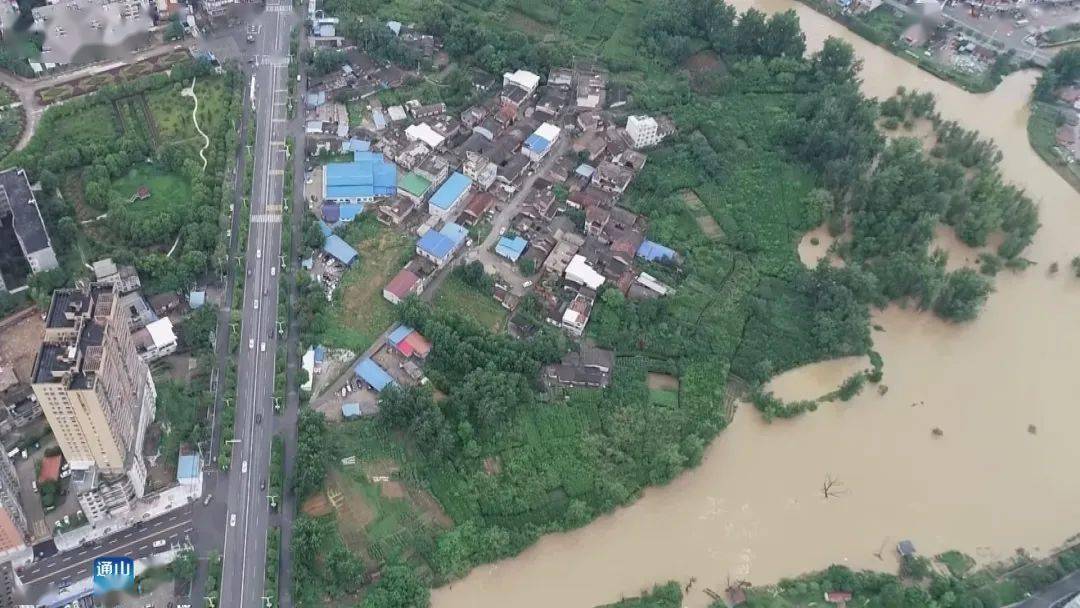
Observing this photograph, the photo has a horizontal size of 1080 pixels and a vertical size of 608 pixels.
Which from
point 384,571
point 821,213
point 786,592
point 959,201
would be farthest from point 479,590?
point 959,201

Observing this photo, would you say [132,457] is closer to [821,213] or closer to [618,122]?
[618,122]

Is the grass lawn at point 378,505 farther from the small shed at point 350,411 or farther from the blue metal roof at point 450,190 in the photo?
the blue metal roof at point 450,190

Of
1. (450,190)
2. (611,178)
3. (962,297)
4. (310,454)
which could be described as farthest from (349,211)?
(962,297)

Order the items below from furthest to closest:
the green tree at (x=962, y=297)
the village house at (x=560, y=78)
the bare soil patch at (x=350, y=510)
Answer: the village house at (x=560, y=78) < the green tree at (x=962, y=297) < the bare soil patch at (x=350, y=510)

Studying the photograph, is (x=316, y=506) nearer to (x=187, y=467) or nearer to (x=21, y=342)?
(x=187, y=467)

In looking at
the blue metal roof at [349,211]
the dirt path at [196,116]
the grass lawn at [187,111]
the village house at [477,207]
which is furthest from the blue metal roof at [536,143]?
the dirt path at [196,116]

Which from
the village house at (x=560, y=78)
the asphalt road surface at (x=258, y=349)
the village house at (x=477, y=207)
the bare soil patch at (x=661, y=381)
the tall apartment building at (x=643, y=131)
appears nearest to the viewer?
the asphalt road surface at (x=258, y=349)

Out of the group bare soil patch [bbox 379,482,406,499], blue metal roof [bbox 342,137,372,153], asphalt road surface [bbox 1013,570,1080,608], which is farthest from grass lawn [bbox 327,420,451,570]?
asphalt road surface [bbox 1013,570,1080,608]

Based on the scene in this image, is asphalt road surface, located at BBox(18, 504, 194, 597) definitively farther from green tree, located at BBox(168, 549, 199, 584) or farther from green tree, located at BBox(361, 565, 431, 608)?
green tree, located at BBox(361, 565, 431, 608)
